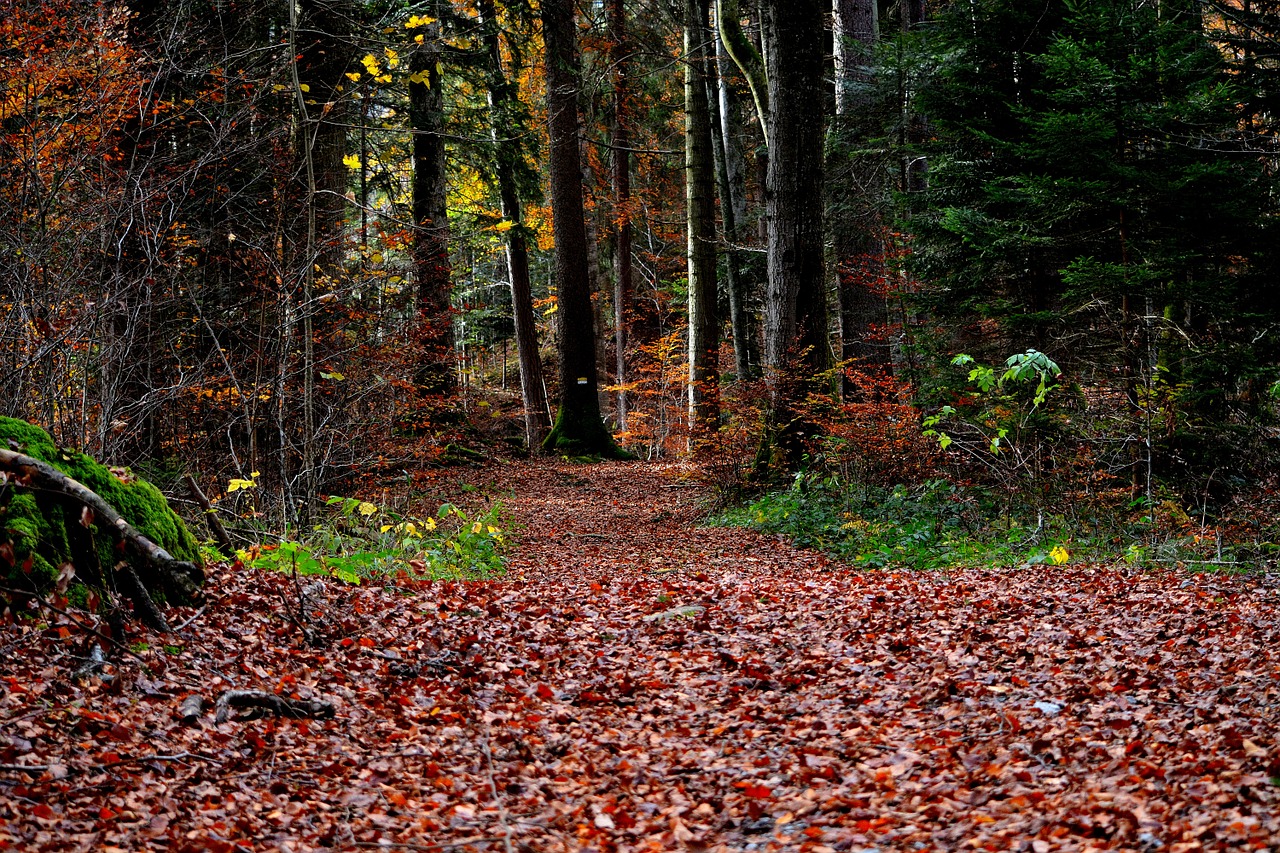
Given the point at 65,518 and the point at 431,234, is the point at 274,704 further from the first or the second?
the point at 431,234

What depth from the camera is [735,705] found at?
4.92m

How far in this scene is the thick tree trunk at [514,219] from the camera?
15953 millimetres

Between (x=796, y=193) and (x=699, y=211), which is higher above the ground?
(x=699, y=211)

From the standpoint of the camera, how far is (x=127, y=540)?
4.69 metres

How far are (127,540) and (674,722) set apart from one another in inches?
121

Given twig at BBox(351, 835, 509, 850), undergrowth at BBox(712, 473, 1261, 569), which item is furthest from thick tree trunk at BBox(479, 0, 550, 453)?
twig at BBox(351, 835, 509, 850)

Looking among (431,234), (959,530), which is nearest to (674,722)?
(959,530)

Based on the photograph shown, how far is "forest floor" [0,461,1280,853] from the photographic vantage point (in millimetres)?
3182

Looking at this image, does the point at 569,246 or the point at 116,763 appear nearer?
the point at 116,763

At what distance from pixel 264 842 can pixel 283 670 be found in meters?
1.85

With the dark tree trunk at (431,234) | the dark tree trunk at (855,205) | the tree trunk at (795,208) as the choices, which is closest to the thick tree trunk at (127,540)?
the dark tree trunk at (431,234)

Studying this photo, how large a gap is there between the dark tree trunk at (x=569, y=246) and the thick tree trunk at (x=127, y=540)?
42.5 feet

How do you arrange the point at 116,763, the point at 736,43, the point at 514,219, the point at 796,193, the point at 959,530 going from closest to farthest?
the point at 116,763 → the point at 959,530 → the point at 796,193 → the point at 736,43 → the point at 514,219

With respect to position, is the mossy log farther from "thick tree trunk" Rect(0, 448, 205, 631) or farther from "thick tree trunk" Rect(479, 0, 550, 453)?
"thick tree trunk" Rect(479, 0, 550, 453)
